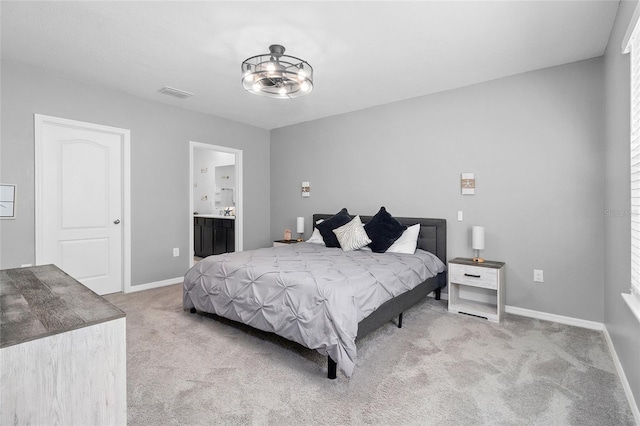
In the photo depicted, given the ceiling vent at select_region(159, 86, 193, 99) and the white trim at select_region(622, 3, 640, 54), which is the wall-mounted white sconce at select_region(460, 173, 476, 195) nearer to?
the white trim at select_region(622, 3, 640, 54)

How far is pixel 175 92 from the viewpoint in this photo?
394cm

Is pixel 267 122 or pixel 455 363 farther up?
pixel 267 122

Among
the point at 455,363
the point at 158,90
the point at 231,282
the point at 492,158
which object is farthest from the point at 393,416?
the point at 158,90

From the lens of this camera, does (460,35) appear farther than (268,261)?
No

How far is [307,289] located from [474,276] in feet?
6.53

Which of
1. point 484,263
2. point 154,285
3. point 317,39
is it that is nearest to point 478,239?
point 484,263

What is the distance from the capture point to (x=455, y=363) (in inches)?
91.7

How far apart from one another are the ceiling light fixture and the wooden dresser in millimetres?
2068

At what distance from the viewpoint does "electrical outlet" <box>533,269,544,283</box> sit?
326 cm

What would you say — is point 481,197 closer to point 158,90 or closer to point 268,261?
point 268,261

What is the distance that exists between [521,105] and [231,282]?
11.2 feet

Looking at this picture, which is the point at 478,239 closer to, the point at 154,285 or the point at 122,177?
the point at 154,285

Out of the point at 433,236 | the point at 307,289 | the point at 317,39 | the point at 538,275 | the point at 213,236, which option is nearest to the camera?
the point at 307,289

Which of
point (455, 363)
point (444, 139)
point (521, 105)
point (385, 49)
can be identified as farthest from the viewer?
point (444, 139)
